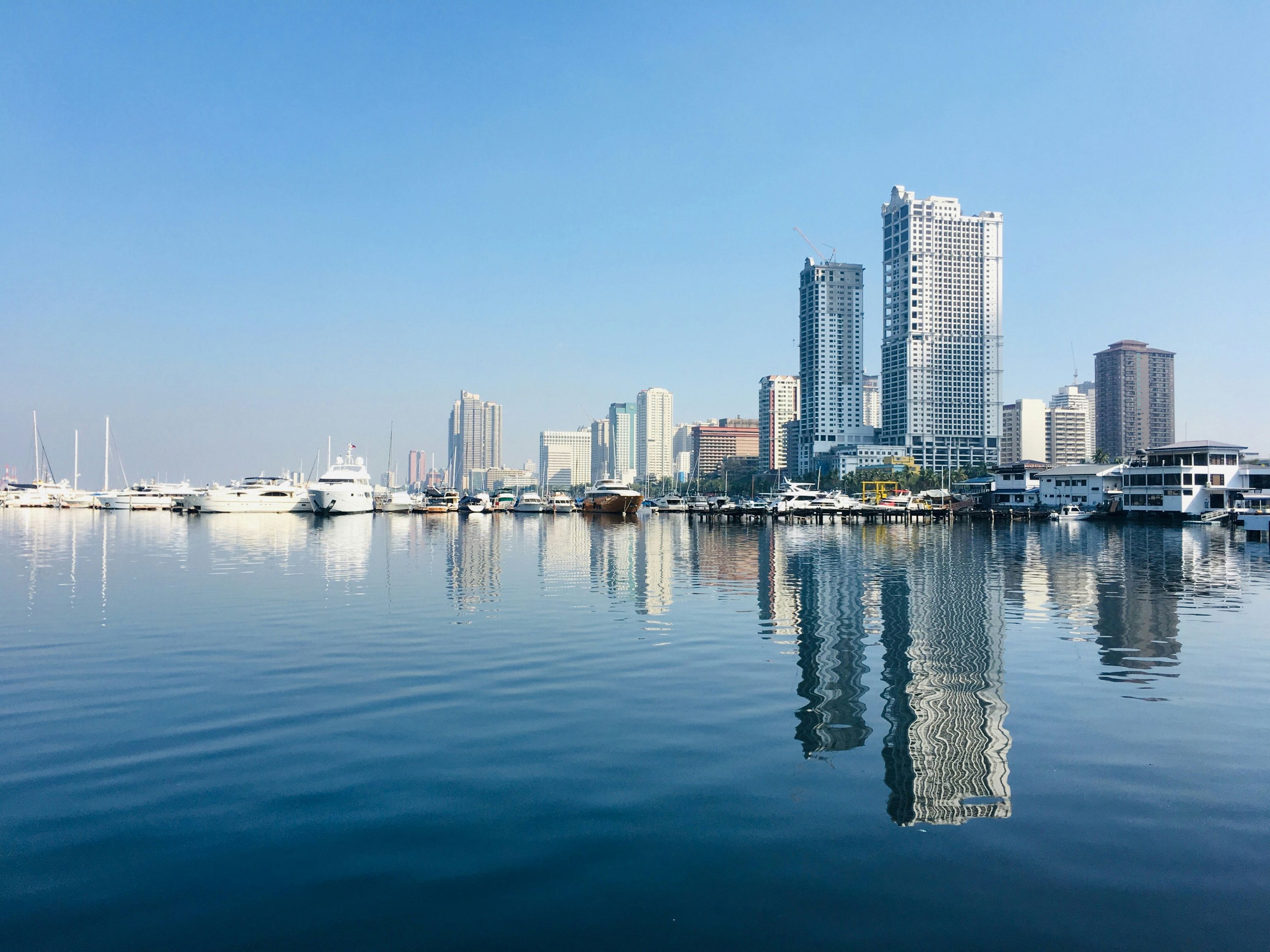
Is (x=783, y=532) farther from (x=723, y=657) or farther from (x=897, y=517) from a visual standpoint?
(x=723, y=657)

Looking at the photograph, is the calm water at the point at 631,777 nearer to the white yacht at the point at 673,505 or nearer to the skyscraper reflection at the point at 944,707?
the skyscraper reflection at the point at 944,707

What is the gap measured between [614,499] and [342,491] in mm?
52388

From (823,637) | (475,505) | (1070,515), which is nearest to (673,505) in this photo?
(475,505)

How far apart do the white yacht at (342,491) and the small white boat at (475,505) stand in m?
29.1

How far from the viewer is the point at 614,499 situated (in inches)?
6319

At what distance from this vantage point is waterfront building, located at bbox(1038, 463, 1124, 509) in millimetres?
148750

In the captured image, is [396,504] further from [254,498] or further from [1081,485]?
[1081,485]

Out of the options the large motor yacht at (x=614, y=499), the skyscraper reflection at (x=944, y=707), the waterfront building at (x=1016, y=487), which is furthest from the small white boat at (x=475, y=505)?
the skyscraper reflection at (x=944, y=707)

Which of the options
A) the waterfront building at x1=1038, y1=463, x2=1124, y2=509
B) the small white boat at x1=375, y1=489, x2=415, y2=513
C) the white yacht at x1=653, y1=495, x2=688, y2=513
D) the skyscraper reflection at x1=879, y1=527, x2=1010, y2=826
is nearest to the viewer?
the skyscraper reflection at x1=879, y1=527, x2=1010, y2=826

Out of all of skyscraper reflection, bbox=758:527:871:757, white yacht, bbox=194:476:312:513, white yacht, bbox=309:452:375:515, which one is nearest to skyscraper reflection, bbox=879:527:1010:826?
skyscraper reflection, bbox=758:527:871:757

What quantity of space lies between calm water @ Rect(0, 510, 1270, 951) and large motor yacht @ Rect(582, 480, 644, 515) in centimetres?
12510

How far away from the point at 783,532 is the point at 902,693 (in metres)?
83.5

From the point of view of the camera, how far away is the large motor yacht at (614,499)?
6216 inches

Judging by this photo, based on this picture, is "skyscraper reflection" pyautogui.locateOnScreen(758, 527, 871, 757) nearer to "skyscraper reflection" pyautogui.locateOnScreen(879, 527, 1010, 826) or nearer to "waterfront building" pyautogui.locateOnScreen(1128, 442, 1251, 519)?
"skyscraper reflection" pyautogui.locateOnScreen(879, 527, 1010, 826)
